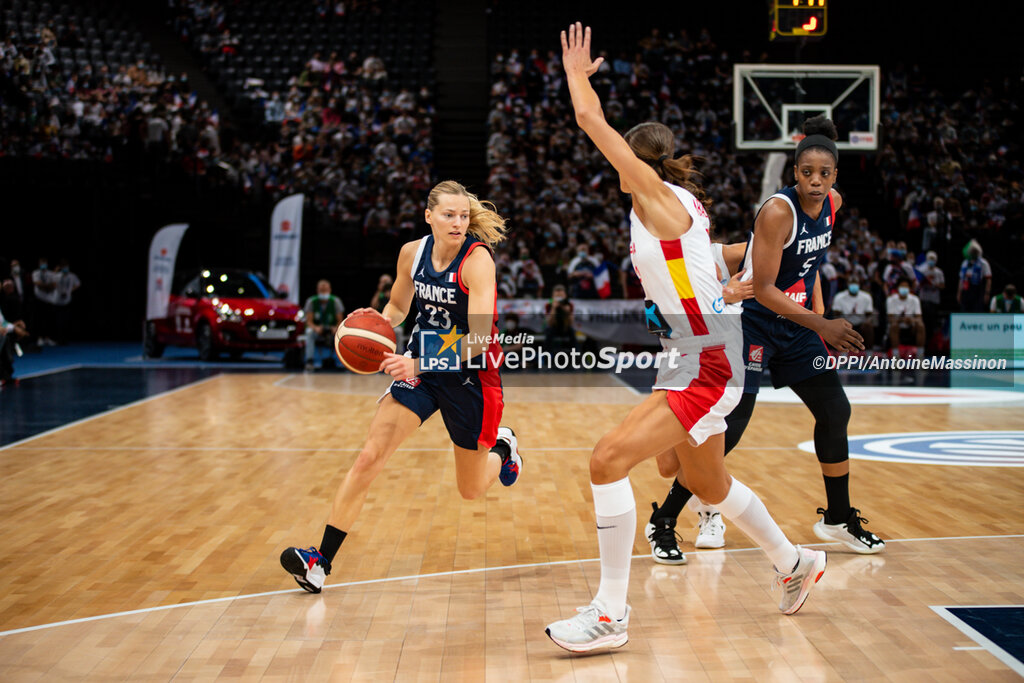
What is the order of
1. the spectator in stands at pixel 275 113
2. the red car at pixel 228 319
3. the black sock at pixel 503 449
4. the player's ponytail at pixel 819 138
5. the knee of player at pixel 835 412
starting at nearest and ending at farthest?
the player's ponytail at pixel 819 138
the knee of player at pixel 835 412
the black sock at pixel 503 449
the red car at pixel 228 319
the spectator in stands at pixel 275 113

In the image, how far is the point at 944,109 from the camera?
845 inches

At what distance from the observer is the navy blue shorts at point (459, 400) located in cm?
433

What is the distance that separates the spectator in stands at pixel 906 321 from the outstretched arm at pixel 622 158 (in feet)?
41.1

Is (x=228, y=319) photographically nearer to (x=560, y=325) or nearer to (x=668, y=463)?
(x=560, y=325)

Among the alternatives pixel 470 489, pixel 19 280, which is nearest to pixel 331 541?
pixel 470 489

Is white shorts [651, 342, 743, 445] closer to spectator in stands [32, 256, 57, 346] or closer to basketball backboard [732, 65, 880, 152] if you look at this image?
basketball backboard [732, 65, 880, 152]

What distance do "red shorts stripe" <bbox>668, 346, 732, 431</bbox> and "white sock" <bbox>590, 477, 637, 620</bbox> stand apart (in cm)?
34

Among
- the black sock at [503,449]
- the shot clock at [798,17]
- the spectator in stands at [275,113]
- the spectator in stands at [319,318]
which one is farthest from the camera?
the spectator in stands at [275,113]

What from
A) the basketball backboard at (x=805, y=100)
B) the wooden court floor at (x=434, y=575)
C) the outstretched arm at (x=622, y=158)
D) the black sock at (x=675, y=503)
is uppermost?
the basketball backboard at (x=805, y=100)

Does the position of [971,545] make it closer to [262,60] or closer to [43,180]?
[43,180]

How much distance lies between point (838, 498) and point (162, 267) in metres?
13.9

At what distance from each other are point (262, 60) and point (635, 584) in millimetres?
22517

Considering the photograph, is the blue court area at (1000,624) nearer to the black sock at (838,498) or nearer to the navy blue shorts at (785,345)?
the black sock at (838,498)

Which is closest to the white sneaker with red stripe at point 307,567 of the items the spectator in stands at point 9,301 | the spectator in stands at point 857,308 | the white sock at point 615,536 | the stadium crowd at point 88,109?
the white sock at point 615,536
